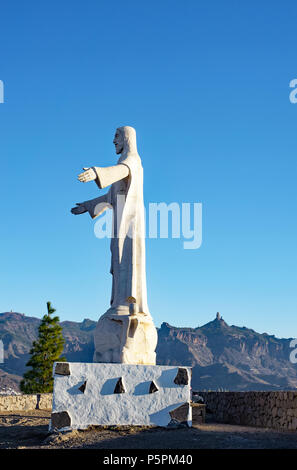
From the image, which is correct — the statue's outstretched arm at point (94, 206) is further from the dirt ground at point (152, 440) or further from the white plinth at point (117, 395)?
the dirt ground at point (152, 440)

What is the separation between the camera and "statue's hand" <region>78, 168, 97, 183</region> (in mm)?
9008

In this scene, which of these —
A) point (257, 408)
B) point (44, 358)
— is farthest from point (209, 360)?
point (257, 408)

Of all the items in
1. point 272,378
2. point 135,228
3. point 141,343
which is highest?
point 135,228

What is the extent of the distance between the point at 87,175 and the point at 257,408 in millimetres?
7639

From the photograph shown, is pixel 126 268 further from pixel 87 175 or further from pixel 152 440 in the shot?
pixel 152 440

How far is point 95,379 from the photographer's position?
8.44 metres

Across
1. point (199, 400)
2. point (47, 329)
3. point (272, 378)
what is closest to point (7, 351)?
point (272, 378)

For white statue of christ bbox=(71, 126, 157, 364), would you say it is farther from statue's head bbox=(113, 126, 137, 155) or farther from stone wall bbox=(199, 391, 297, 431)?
stone wall bbox=(199, 391, 297, 431)

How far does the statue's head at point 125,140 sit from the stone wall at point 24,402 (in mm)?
11101

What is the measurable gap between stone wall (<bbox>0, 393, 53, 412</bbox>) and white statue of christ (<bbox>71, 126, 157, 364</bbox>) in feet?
→ 31.6

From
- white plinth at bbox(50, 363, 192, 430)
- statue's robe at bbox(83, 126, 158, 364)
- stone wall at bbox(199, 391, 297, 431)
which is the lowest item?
stone wall at bbox(199, 391, 297, 431)

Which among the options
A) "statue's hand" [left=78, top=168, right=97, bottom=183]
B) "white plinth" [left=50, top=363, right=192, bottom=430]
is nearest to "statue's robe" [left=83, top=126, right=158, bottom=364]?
"statue's hand" [left=78, top=168, right=97, bottom=183]
